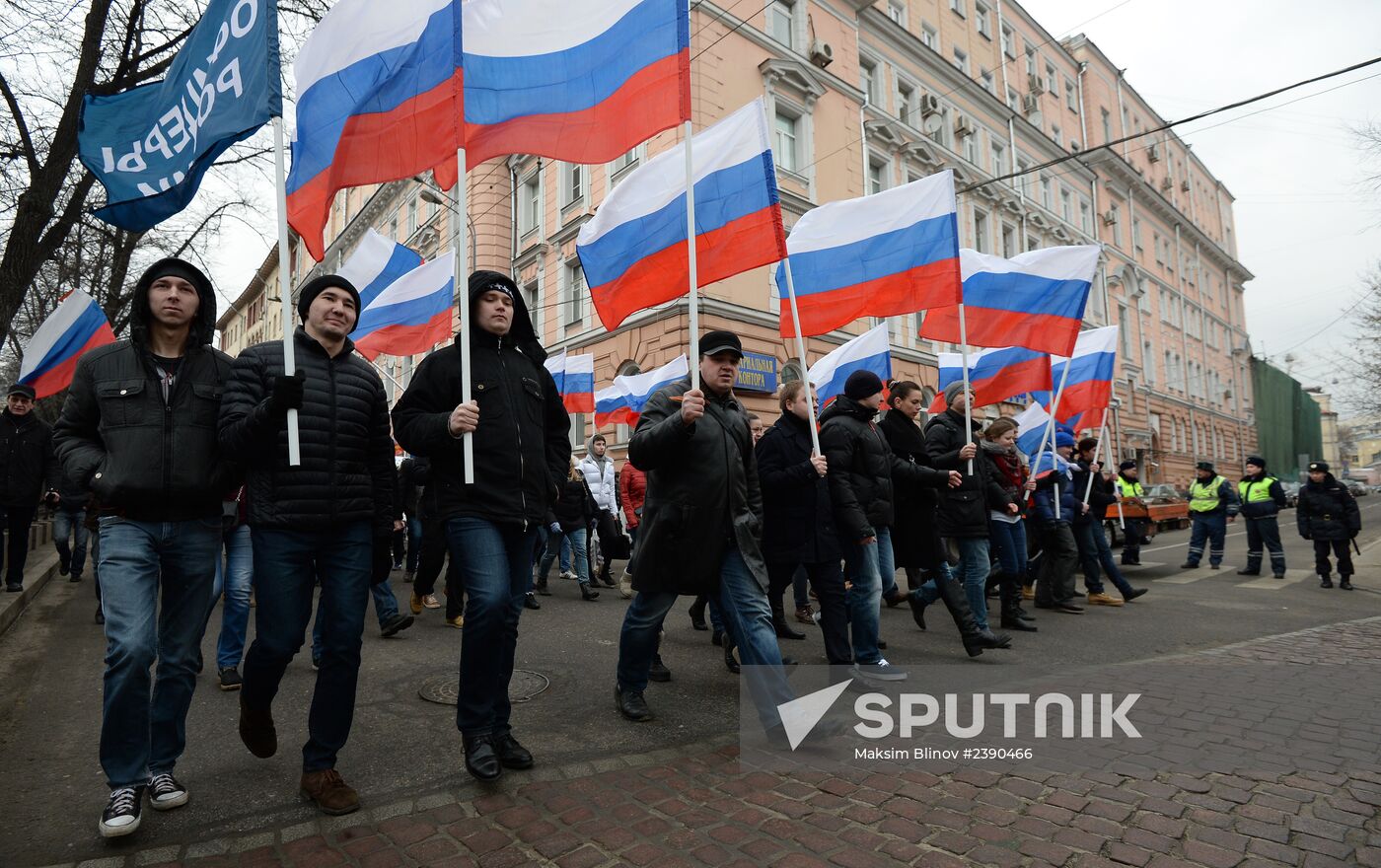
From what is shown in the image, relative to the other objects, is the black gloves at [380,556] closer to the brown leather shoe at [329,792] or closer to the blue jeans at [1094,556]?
the brown leather shoe at [329,792]

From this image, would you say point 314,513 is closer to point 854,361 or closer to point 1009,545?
point 1009,545

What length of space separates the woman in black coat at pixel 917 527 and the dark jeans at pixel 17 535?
28.7ft

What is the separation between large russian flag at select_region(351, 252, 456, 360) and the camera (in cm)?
910

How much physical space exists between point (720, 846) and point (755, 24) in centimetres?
2158

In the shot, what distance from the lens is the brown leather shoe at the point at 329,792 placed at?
2863 millimetres

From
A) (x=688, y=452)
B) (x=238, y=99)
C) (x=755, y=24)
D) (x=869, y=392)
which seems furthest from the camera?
(x=755, y=24)

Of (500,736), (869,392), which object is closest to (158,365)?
(500,736)

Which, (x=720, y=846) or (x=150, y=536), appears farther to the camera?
(x=150, y=536)

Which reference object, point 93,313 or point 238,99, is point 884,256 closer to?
point 238,99

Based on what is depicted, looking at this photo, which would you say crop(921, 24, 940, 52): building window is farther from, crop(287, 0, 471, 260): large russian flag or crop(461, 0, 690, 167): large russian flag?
crop(287, 0, 471, 260): large russian flag

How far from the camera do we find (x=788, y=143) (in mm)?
21125

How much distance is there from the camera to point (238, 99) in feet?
10.8

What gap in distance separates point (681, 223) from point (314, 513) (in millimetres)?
2914

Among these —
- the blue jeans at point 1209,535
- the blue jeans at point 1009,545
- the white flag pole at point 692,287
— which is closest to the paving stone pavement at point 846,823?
the white flag pole at point 692,287
